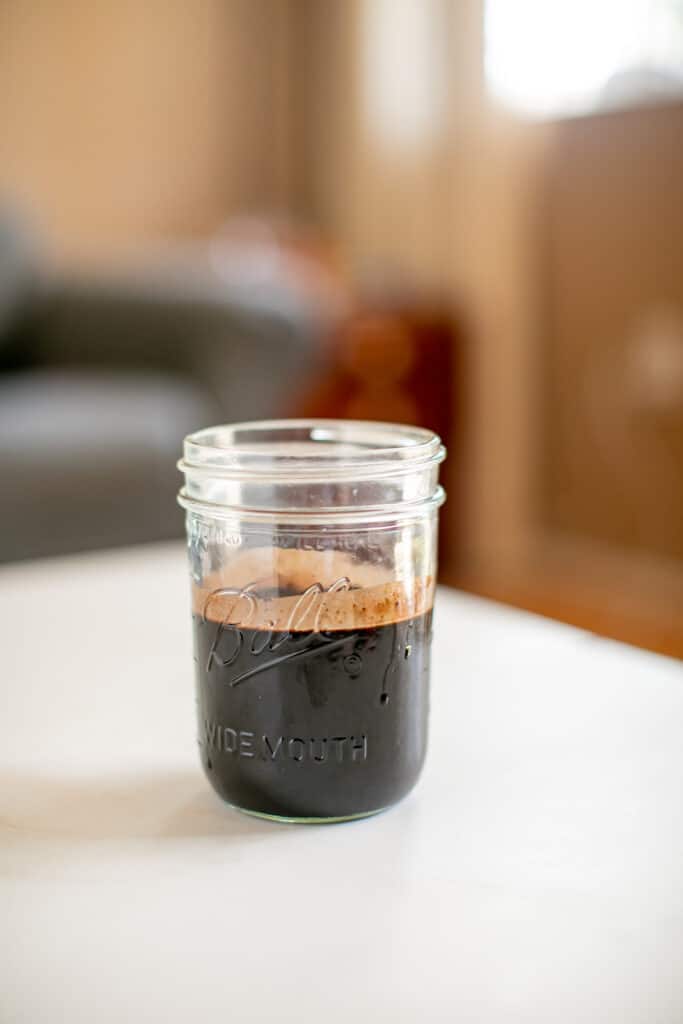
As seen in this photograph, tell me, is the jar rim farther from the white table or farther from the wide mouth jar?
the white table

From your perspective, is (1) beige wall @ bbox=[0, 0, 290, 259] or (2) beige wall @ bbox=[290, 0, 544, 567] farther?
(1) beige wall @ bbox=[0, 0, 290, 259]

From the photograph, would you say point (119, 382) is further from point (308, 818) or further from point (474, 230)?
point (308, 818)

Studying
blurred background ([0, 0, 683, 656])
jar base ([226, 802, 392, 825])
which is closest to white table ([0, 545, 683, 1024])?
jar base ([226, 802, 392, 825])

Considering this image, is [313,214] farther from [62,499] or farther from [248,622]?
[248,622]

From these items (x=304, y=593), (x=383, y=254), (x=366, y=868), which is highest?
(x=383, y=254)

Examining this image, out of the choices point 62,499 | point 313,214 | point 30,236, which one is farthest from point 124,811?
point 313,214

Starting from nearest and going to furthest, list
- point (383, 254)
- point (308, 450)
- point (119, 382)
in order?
point (308, 450)
point (119, 382)
point (383, 254)

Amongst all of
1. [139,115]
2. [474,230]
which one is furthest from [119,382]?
[139,115]
